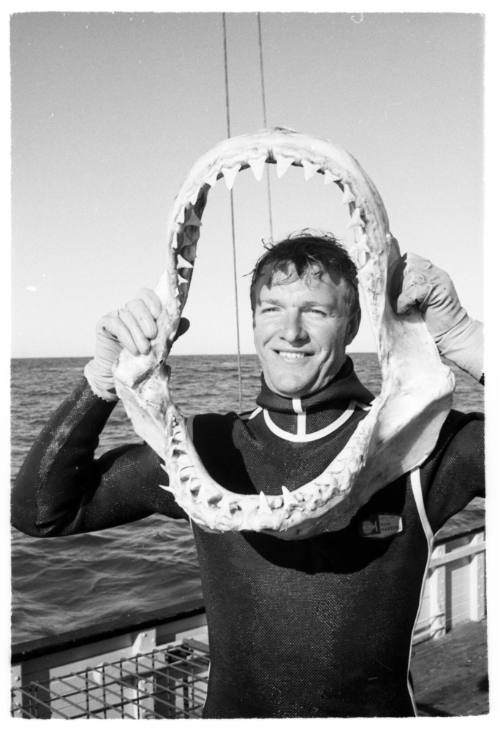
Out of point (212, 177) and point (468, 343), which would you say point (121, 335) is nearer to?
point (212, 177)

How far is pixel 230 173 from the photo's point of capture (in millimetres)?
1517

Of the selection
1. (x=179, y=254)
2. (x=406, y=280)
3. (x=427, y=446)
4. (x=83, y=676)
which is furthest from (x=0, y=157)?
(x=83, y=676)

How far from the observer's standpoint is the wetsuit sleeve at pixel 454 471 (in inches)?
64.7

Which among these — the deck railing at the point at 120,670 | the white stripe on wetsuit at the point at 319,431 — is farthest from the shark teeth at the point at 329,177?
the deck railing at the point at 120,670

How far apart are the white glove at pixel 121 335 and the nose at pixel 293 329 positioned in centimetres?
21

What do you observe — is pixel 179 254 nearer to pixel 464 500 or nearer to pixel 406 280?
pixel 406 280

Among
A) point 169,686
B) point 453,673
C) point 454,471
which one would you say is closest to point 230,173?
point 454,471

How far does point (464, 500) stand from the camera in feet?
5.50

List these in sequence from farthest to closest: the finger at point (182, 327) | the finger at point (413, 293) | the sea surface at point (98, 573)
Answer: the sea surface at point (98, 573), the finger at point (182, 327), the finger at point (413, 293)

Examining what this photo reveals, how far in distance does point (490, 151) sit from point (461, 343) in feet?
2.15

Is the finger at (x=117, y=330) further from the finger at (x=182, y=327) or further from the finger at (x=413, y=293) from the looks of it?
the finger at (x=413, y=293)

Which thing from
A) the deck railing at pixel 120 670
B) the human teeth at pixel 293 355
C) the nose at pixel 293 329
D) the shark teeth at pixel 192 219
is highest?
the shark teeth at pixel 192 219

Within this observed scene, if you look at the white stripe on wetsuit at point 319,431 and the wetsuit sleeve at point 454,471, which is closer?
the wetsuit sleeve at point 454,471

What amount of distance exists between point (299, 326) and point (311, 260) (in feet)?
0.45
